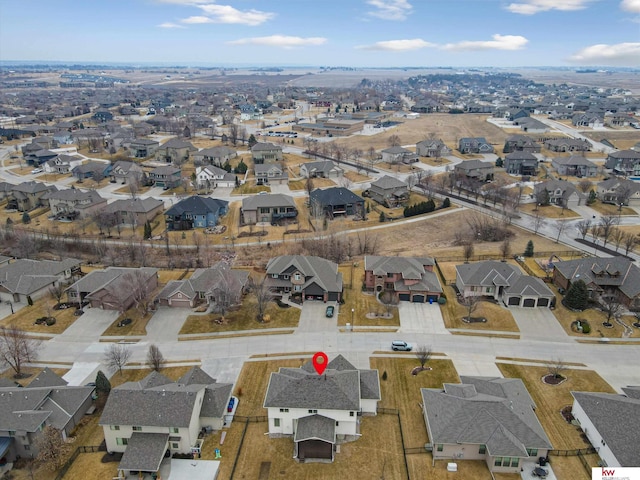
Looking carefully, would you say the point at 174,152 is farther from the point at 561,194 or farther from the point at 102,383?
the point at 561,194

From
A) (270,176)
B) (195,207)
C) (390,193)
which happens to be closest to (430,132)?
(390,193)

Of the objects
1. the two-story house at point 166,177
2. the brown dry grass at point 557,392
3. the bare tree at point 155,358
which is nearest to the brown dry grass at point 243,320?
the bare tree at point 155,358

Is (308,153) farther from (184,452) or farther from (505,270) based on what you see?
(184,452)

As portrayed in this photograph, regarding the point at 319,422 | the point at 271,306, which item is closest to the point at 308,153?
the point at 271,306

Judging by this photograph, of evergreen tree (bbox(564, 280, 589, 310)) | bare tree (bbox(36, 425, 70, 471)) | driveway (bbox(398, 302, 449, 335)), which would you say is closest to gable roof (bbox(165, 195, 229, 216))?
driveway (bbox(398, 302, 449, 335))

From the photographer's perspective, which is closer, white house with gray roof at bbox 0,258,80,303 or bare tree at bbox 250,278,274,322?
bare tree at bbox 250,278,274,322

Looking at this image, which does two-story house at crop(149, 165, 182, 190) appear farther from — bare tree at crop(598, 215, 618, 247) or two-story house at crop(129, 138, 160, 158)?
bare tree at crop(598, 215, 618, 247)
